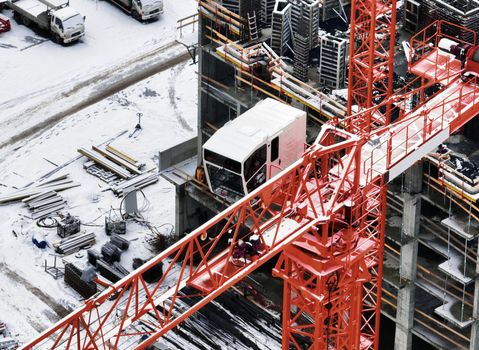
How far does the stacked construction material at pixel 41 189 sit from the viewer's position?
311 feet

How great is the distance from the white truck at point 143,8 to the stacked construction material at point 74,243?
27470 millimetres

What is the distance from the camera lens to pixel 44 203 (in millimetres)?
94125

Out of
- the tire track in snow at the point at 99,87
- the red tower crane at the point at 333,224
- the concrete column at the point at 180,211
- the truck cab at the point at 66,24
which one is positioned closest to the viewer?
the red tower crane at the point at 333,224

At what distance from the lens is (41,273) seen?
88.4 m

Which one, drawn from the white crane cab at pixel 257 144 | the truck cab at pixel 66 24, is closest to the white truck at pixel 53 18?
the truck cab at pixel 66 24

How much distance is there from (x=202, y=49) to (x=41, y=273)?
51.7ft

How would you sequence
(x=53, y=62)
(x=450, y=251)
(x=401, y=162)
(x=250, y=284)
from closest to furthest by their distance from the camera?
1. (x=401, y=162)
2. (x=450, y=251)
3. (x=250, y=284)
4. (x=53, y=62)

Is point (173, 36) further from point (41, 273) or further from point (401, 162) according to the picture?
point (401, 162)

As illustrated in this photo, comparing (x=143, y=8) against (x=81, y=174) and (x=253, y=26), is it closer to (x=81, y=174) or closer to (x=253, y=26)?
(x=81, y=174)

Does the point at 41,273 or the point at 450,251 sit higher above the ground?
the point at 450,251

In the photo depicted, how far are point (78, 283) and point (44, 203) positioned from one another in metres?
8.95

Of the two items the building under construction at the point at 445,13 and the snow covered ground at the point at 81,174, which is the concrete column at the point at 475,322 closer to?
the building under construction at the point at 445,13

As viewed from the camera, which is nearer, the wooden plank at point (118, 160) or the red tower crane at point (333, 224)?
the red tower crane at point (333, 224)

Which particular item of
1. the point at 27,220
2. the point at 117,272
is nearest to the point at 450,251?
the point at 117,272
